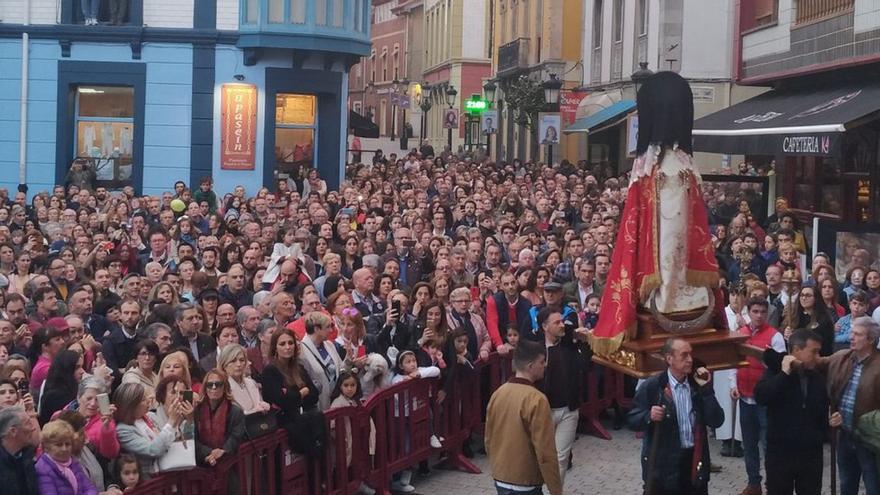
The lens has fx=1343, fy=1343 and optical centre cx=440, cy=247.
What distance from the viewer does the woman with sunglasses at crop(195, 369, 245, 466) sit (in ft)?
28.6

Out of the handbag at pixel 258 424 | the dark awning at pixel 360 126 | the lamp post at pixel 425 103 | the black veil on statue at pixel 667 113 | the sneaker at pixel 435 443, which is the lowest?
the sneaker at pixel 435 443

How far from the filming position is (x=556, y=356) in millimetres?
10883

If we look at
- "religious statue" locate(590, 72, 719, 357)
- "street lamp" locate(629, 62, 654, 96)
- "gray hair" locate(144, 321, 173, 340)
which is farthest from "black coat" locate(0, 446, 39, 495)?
"street lamp" locate(629, 62, 654, 96)

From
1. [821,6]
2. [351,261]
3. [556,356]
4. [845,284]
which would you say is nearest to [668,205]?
[556,356]

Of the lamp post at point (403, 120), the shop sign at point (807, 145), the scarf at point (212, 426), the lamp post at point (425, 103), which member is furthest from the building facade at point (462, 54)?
the scarf at point (212, 426)

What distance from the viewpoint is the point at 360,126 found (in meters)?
40.6

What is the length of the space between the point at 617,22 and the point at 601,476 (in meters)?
27.7

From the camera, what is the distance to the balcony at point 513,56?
48656 mm

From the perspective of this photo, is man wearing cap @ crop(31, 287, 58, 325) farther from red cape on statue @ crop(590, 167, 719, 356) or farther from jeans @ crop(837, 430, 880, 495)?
jeans @ crop(837, 430, 880, 495)

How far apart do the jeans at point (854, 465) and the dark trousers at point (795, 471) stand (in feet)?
1.38

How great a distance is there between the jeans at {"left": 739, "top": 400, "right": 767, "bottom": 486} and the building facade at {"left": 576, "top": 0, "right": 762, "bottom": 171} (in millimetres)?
17605

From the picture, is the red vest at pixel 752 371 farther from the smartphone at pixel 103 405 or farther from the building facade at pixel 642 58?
the building facade at pixel 642 58

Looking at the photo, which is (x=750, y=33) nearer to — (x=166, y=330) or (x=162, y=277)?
(x=162, y=277)

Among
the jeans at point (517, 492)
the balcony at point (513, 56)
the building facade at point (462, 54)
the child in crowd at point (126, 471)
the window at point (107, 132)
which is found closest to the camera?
the child in crowd at point (126, 471)
